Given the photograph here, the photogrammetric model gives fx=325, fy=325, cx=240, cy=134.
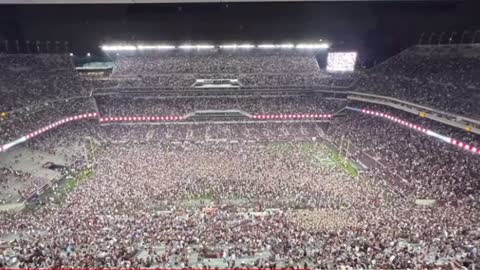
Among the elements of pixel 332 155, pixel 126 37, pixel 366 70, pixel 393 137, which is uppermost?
pixel 126 37

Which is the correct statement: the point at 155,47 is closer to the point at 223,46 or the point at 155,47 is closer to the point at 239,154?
the point at 223,46

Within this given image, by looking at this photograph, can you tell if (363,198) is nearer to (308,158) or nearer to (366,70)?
(308,158)

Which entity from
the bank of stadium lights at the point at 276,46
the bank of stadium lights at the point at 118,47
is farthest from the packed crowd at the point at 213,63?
the bank of stadium lights at the point at 118,47

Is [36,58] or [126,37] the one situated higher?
[126,37]

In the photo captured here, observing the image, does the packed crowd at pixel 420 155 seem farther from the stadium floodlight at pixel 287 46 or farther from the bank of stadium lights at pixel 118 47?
the bank of stadium lights at pixel 118 47

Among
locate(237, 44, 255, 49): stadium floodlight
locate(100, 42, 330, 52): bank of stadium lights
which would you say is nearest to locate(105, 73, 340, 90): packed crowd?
locate(100, 42, 330, 52): bank of stadium lights

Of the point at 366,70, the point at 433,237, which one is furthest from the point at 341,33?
the point at 433,237

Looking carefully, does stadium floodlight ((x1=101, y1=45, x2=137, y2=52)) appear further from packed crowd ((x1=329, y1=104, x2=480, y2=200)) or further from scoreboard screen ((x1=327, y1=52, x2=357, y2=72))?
packed crowd ((x1=329, y1=104, x2=480, y2=200))
